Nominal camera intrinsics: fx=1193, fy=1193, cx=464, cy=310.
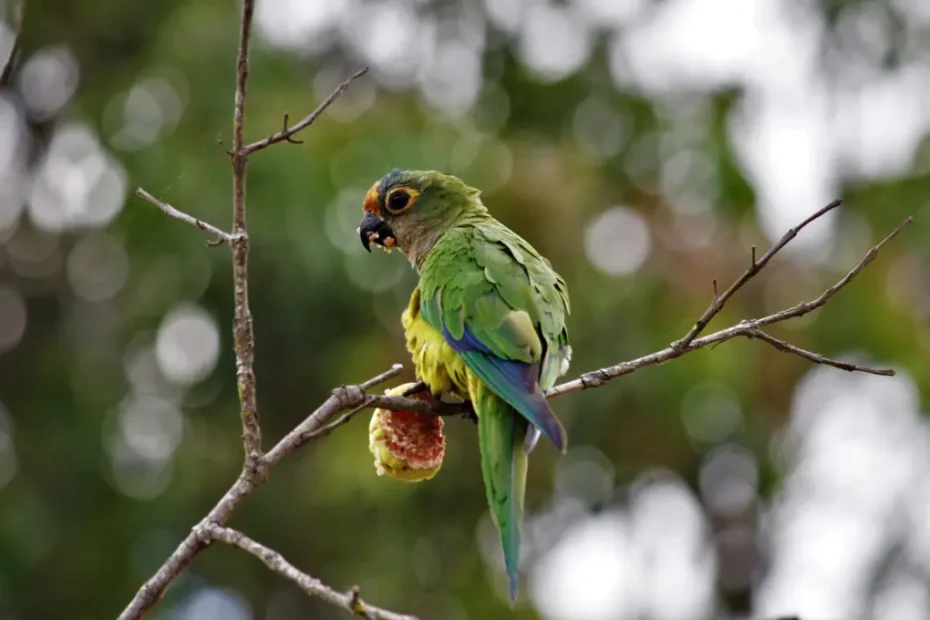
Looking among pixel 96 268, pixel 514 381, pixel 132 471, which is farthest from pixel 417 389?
pixel 96 268

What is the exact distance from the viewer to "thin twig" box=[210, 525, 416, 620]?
2.03m

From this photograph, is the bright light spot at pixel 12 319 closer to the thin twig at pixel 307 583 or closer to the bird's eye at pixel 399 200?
the bird's eye at pixel 399 200

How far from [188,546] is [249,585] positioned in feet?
23.7

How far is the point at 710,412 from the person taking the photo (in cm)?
809

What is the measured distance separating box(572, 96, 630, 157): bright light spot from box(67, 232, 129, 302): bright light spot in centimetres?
375

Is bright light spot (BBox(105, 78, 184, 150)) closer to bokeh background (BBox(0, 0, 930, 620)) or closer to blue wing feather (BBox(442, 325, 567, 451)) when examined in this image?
bokeh background (BBox(0, 0, 930, 620))

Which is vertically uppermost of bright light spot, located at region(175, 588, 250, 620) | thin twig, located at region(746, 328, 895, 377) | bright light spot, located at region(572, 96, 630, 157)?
thin twig, located at region(746, 328, 895, 377)

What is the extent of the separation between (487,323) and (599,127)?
6976 mm

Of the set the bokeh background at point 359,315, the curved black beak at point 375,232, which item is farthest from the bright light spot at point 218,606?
the curved black beak at point 375,232

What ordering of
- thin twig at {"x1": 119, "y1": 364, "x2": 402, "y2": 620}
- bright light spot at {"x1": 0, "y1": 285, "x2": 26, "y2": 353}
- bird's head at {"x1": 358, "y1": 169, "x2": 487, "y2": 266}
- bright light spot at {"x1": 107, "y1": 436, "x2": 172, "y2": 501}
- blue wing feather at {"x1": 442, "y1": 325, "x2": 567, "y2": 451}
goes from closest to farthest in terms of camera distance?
thin twig at {"x1": 119, "y1": 364, "x2": 402, "y2": 620} < blue wing feather at {"x1": 442, "y1": 325, "x2": 567, "y2": 451} < bird's head at {"x1": 358, "y1": 169, "x2": 487, "y2": 266} < bright light spot at {"x1": 107, "y1": 436, "x2": 172, "y2": 501} < bright light spot at {"x1": 0, "y1": 285, "x2": 26, "y2": 353}

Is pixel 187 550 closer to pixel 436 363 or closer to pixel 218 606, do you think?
pixel 436 363

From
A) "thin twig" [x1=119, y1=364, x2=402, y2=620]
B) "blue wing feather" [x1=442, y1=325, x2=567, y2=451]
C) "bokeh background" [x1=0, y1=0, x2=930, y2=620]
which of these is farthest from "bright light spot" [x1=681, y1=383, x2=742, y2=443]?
"thin twig" [x1=119, y1=364, x2=402, y2=620]

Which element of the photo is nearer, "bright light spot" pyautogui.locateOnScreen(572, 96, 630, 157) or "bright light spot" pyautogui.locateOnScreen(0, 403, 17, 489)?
"bright light spot" pyautogui.locateOnScreen(0, 403, 17, 489)

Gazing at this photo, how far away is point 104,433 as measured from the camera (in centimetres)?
864
